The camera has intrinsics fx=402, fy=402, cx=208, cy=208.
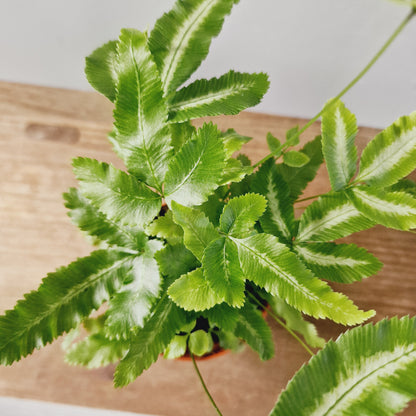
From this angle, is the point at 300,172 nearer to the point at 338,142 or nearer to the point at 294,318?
the point at 338,142

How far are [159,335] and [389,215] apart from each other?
29cm

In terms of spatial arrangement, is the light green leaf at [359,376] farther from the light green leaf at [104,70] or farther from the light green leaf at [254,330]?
the light green leaf at [104,70]

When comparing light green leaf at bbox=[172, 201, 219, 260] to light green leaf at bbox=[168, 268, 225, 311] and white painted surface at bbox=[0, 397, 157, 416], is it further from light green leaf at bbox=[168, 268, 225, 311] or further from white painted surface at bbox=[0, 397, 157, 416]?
white painted surface at bbox=[0, 397, 157, 416]

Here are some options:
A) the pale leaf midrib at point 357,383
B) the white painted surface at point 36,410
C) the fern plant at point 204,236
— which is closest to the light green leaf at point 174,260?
the fern plant at point 204,236

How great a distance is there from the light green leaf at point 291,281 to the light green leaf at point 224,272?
1 cm

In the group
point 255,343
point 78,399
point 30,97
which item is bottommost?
point 78,399

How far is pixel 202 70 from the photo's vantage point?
0.79m

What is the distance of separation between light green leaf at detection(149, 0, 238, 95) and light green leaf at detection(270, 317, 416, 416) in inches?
12.7

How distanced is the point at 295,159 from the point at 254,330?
227mm

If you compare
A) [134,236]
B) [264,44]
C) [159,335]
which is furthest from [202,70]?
[159,335]

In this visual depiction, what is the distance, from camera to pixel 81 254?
2.30 ft

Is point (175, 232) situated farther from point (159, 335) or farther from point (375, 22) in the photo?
point (375, 22)

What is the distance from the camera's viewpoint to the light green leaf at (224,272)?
0.39 metres

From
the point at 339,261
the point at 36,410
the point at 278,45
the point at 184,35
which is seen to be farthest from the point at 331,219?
the point at 36,410
